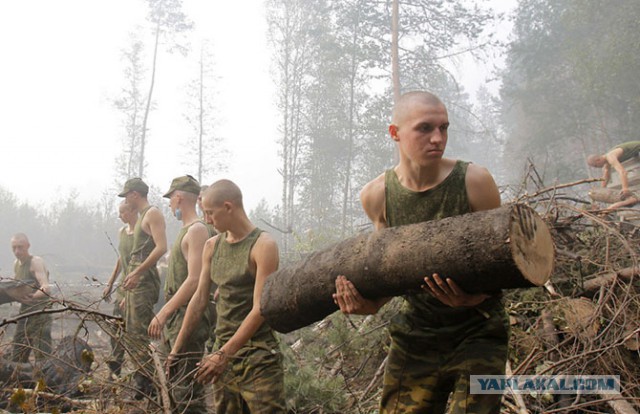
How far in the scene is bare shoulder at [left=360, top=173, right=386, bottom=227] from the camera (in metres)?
2.63

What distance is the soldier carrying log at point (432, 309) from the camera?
229 centimetres

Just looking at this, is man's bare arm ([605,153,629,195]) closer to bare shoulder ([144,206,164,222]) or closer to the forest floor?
the forest floor

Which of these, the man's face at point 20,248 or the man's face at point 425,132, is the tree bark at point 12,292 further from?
the man's face at point 425,132

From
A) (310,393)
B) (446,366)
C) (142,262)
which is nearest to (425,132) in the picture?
(446,366)

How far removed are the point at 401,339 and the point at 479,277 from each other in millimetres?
713

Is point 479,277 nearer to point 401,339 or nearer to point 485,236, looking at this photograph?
point 485,236

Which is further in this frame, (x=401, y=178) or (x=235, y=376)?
(x=235, y=376)

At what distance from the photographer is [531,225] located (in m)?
2.01

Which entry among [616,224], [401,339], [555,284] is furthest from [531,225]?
[616,224]

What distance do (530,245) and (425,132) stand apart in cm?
75

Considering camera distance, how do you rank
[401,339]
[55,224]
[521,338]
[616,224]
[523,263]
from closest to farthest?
[523,263], [401,339], [521,338], [616,224], [55,224]

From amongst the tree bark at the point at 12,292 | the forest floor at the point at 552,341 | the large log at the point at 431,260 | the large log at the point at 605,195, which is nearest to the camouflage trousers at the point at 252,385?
the forest floor at the point at 552,341

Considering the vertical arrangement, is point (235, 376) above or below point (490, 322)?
below

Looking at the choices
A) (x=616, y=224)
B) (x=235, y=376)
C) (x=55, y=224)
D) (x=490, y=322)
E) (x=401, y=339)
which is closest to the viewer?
A: (x=490, y=322)
